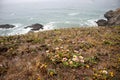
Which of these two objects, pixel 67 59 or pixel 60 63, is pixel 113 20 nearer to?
pixel 67 59

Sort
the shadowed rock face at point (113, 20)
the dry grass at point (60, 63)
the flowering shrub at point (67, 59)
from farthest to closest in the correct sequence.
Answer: the shadowed rock face at point (113, 20)
the flowering shrub at point (67, 59)
the dry grass at point (60, 63)

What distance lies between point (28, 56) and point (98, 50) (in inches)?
169

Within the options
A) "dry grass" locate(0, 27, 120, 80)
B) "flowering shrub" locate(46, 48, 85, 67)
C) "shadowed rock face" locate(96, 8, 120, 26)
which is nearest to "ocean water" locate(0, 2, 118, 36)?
"shadowed rock face" locate(96, 8, 120, 26)

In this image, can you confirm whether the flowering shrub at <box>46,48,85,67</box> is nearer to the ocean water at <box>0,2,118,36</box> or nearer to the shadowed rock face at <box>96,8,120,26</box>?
the shadowed rock face at <box>96,8,120,26</box>

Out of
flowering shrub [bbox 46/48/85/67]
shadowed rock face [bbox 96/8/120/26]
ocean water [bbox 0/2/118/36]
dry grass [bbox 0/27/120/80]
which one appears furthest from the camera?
ocean water [bbox 0/2/118/36]

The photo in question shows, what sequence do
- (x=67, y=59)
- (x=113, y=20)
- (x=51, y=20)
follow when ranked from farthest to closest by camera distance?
(x=51, y=20) → (x=113, y=20) → (x=67, y=59)

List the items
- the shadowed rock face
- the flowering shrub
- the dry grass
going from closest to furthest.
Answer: the dry grass
the flowering shrub
the shadowed rock face

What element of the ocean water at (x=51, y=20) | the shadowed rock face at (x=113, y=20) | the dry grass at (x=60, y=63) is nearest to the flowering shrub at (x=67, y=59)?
the dry grass at (x=60, y=63)

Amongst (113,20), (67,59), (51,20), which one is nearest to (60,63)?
(67,59)

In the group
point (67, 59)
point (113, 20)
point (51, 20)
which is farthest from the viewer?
→ point (51, 20)

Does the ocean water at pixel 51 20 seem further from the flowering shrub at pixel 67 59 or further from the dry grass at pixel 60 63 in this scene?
the flowering shrub at pixel 67 59

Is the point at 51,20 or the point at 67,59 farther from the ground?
the point at 67,59

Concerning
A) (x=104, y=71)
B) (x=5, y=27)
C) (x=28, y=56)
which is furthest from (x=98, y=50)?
(x=5, y=27)

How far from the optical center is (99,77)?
5.95 meters
